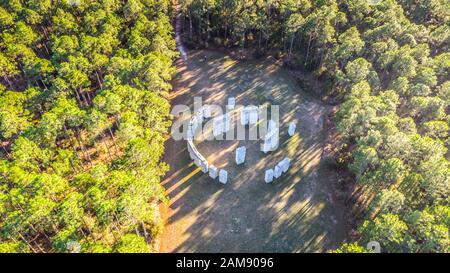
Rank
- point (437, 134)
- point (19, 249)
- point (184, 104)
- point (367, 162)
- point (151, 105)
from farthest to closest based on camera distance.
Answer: point (184, 104) < point (151, 105) < point (437, 134) < point (367, 162) < point (19, 249)


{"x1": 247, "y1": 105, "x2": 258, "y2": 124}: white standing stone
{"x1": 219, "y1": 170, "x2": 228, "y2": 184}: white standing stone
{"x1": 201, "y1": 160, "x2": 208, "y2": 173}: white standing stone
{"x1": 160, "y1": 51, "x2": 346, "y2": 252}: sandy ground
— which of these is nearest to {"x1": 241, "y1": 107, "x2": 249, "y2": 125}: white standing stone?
{"x1": 247, "y1": 105, "x2": 258, "y2": 124}: white standing stone

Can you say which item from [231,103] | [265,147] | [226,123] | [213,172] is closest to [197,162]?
[213,172]

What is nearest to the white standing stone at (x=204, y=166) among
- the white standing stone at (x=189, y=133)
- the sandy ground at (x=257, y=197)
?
the sandy ground at (x=257, y=197)

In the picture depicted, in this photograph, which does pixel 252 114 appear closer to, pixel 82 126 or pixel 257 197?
pixel 257 197

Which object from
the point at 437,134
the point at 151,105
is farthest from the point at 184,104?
the point at 437,134

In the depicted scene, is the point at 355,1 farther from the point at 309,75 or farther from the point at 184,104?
the point at 184,104

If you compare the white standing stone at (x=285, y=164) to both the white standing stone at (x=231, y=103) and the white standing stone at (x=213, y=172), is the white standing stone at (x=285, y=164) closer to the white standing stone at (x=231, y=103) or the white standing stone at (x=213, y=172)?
the white standing stone at (x=213, y=172)

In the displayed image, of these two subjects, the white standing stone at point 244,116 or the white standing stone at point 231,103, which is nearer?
the white standing stone at point 244,116
